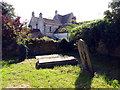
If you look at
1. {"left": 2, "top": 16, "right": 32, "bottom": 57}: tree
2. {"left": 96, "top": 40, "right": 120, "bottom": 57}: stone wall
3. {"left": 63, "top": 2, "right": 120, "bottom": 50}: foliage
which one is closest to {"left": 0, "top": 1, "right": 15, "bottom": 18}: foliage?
{"left": 2, "top": 16, "right": 32, "bottom": 57}: tree

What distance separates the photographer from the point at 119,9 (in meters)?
5.28

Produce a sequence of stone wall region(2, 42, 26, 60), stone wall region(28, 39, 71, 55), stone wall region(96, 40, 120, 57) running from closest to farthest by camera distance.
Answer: stone wall region(96, 40, 120, 57)
stone wall region(2, 42, 26, 60)
stone wall region(28, 39, 71, 55)

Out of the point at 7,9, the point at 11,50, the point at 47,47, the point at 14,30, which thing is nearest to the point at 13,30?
the point at 14,30

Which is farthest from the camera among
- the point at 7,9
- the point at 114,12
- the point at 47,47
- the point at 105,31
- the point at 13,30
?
the point at 7,9

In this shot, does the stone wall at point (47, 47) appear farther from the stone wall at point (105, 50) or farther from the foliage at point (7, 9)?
the foliage at point (7, 9)

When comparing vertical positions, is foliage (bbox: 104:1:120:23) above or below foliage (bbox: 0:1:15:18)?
below

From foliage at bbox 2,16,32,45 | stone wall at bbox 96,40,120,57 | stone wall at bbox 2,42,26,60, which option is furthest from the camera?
stone wall at bbox 2,42,26,60

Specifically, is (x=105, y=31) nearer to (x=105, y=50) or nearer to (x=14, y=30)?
(x=105, y=50)

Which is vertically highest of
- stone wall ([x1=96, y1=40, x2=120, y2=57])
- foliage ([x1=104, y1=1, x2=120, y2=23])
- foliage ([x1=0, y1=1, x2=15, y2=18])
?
foliage ([x1=0, y1=1, x2=15, y2=18])

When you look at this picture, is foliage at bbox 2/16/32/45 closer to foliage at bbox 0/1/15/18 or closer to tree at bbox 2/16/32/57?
tree at bbox 2/16/32/57

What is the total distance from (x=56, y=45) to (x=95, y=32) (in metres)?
4.21

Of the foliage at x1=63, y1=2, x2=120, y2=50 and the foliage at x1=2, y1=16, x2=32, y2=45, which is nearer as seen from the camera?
the foliage at x1=63, y1=2, x2=120, y2=50

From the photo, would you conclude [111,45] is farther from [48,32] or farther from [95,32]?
[48,32]

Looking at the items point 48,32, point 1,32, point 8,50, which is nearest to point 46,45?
point 8,50
